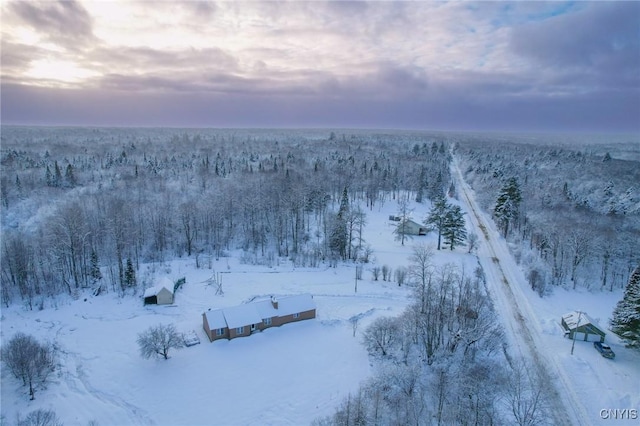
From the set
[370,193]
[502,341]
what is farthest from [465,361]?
[370,193]

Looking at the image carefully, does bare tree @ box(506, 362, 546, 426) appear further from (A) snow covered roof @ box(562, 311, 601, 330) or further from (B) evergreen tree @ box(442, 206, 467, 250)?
(B) evergreen tree @ box(442, 206, 467, 250)

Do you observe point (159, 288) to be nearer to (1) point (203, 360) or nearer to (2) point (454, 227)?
(1) point (203, 360)

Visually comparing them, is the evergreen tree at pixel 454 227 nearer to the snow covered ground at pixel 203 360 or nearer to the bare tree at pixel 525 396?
the snow covered ground at pixel 203 360

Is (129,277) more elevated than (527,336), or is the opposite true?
(129,277)

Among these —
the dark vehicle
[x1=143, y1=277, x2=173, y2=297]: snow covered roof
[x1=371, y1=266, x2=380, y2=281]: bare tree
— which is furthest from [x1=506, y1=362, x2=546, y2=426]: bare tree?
[x1=143, y1=277, x2=173, y2=297]: snow covered roof

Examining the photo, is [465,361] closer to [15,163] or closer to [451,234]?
[451,234]

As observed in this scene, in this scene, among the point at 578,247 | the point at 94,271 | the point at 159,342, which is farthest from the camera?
the point at 578,247

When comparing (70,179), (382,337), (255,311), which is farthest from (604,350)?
(70,179)
